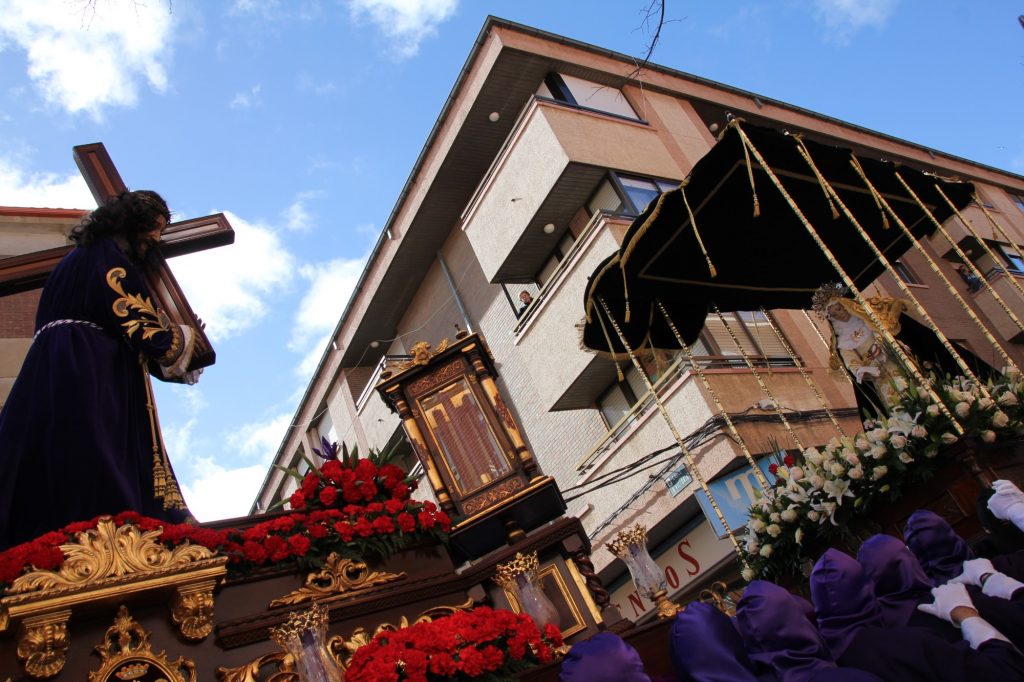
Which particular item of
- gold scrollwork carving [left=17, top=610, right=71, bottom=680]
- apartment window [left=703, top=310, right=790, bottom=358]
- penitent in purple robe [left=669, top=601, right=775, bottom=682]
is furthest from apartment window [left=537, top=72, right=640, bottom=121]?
gold scrollwork carving [left=17, top=610, right=71, bottom=680]

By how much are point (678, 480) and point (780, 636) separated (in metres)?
11.0

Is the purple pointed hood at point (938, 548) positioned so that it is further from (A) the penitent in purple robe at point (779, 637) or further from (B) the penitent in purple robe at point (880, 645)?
(A) the penitent in purple robe at point (779, 637)

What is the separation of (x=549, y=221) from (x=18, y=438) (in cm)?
1364

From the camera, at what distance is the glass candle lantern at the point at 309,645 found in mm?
4012

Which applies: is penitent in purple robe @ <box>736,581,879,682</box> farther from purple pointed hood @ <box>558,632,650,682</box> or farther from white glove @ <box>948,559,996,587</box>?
white glove @ <box>948,559,996,587</box>

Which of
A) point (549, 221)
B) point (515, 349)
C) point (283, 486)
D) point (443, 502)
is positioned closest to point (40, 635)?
point (443, 502)

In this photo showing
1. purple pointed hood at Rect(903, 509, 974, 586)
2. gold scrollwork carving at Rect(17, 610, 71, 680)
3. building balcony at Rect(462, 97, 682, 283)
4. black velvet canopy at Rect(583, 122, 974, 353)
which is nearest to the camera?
gold scrollwork carving at Rect(17, 610, 71, 680)

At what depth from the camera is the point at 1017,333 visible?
21.5 m

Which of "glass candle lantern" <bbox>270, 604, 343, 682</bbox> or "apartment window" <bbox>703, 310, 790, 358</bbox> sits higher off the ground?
"apartment window" <bbox>703, 310, 790, 358</bbox>

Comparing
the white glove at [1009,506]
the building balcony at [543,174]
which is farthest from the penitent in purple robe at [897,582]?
the building balcony at [543,174]

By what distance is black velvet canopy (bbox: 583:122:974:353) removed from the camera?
828cm

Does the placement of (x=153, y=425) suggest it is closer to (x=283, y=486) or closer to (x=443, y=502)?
(x=443, y=502)

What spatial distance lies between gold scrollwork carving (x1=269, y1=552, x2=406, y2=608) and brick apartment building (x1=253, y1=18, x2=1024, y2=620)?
786 cm

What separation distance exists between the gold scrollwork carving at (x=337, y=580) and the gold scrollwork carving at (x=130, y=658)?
28.2 inches
